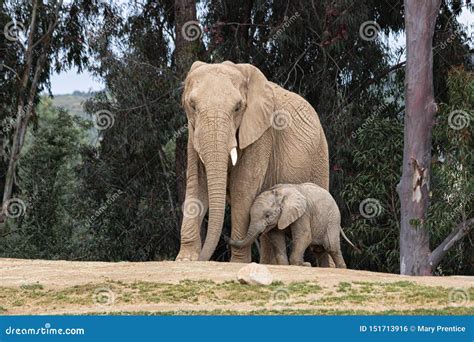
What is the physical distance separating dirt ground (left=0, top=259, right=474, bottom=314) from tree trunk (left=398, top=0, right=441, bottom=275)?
24.3 feet

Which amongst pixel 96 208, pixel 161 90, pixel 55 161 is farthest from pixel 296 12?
pixel 55 161

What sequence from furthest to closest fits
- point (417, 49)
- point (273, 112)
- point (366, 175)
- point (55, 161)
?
point (55, 161), point (366, 175), point (417, 49), point (273, 112)

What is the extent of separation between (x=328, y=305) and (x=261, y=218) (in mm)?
3542

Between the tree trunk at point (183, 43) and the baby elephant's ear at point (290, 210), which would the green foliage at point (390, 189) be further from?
the baby elephant's ear at point (290, 210)

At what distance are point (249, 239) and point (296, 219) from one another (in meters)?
0.64

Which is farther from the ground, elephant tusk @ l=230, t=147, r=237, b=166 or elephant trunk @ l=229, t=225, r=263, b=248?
elephant tusk @ l=230, t=147, r=237, b=166

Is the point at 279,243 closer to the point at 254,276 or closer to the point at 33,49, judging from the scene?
the point at 254,276

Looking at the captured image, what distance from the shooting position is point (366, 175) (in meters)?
22.1

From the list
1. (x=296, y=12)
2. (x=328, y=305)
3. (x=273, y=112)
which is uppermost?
(x=296, y=12)

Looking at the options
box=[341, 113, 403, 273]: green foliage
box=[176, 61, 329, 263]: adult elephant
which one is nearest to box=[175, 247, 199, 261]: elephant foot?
box=[176, 61, 329, 263]: adult elephant

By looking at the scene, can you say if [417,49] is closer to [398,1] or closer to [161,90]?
[398,1]

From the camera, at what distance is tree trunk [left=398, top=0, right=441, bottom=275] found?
806 inches

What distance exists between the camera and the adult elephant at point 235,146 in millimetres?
14148

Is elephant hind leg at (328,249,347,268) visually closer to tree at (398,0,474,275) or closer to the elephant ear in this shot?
the elephant ear
